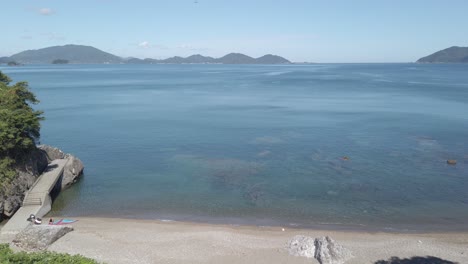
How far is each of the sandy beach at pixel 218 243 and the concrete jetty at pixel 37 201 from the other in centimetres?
344

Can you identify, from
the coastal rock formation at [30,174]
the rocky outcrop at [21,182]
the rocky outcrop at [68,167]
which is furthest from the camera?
the rocky outcrop at [68,167]

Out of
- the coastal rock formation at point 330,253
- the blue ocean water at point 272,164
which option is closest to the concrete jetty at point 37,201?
the blue ocean water at point 272,164

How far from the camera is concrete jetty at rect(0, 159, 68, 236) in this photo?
26459 millimetres

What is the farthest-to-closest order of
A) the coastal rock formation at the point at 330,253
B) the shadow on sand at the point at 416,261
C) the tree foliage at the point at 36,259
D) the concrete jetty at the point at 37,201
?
1. the concrete jetty at the point at 37,201
2. the shadow on sand at the point at 416,261
3. the coastal rock formation at the point at 330,253
4. the tree foliage at the point at 36,259

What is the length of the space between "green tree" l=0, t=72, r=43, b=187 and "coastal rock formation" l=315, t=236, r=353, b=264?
23.2 meters

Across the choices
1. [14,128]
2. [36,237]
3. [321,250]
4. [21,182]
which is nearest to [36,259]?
[36,237]

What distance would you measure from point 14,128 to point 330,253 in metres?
25.8

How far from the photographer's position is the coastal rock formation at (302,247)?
2336 cm

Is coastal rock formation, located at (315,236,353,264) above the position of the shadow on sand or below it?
above

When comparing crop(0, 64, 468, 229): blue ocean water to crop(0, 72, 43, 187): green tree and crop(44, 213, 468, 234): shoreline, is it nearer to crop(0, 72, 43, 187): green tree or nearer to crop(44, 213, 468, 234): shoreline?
crop(44, 213, 468, 234): shoreline

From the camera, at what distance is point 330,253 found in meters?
22.6

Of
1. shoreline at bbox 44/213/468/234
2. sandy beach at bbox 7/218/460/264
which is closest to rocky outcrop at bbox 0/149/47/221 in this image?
shoreline at bbox 44/213/468/234

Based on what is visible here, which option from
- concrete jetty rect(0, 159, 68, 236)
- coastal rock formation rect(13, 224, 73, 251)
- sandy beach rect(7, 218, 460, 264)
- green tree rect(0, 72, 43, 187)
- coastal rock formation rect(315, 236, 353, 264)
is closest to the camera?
coastal rock formation rect(315, 236, 353, 264)

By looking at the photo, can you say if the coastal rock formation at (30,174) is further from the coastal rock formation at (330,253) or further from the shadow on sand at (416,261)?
the shadow on sand at (416,261)
